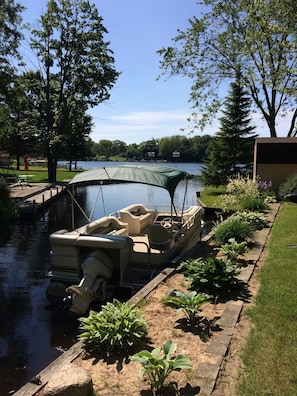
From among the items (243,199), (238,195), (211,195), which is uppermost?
(238,195)

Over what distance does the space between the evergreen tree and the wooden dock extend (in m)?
11.9

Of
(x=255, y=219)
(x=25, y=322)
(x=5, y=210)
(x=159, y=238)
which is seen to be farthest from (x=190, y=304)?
(x=5, y=210)

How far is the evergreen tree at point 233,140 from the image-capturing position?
2978 cm

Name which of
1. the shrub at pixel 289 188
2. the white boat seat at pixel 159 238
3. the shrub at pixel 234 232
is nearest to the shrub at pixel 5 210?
the white boat seat at pixel 159 238

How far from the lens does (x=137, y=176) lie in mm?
10070

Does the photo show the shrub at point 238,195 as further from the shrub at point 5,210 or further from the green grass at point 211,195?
the shrub at point 5,210

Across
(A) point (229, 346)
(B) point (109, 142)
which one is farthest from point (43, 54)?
(B) point (109, 142)

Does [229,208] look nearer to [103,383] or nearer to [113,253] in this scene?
[113,253]

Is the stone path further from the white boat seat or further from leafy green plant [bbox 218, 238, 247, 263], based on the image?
the white boat seat

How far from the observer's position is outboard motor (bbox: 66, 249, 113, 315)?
7785mm

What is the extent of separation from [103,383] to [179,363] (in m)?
0.88

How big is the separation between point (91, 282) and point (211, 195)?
2002 cm

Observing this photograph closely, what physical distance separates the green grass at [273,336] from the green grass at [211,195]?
1453 centimetres

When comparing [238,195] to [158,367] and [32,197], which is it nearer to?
[158,367]
